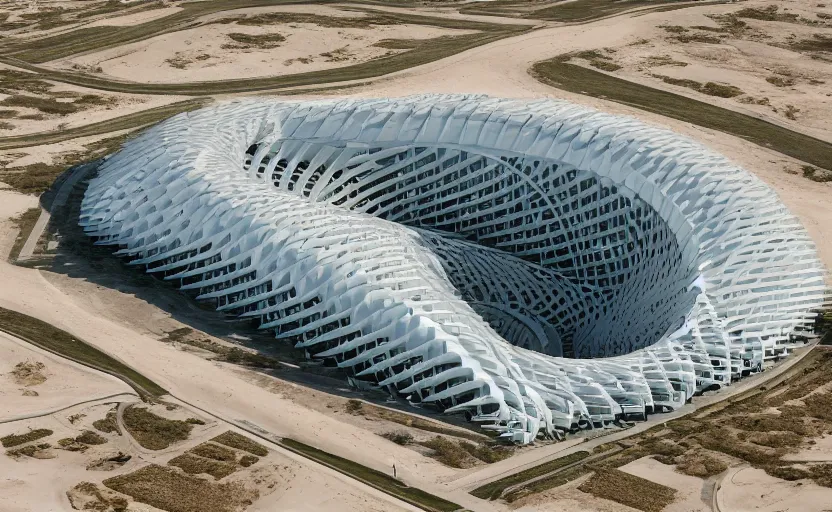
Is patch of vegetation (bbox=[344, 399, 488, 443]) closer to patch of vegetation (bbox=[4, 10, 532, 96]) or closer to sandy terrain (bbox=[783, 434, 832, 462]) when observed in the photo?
sandy terrain (bbox=[783, 434, 832, 462])

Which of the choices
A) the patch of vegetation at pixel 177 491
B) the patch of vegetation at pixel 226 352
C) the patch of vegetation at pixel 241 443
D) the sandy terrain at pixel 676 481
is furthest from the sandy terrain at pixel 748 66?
the patch of vegetation at pixel 177 491

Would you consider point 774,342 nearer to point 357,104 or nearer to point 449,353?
point 449,353

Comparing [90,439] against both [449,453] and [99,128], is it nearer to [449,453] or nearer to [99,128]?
[449,453]

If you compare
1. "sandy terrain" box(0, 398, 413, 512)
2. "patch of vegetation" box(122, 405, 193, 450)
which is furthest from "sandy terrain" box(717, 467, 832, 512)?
"patch of vegetation" box(122, 405, 193, 450)

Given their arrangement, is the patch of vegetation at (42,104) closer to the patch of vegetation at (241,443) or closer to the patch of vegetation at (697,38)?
the patch of vegetation at (241,443)

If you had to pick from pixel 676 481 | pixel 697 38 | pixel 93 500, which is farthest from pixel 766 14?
pixel 93 500

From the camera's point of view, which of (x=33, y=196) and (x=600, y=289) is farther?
(x=33, y=196)

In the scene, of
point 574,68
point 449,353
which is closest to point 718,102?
point 574,68
